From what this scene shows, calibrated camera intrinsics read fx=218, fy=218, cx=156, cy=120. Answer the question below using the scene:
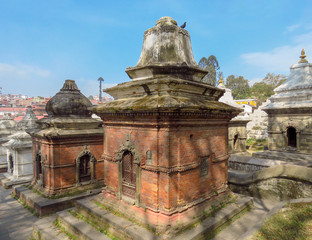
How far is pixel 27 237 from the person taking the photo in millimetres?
7992

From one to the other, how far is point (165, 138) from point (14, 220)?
8.16 metres

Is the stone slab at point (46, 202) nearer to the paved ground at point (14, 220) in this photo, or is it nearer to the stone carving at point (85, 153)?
the paved ground at point (14, 220)

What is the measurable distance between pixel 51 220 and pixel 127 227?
14.4 feet

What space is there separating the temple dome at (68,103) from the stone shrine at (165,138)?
12.9ft

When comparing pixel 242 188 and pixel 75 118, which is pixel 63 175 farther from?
pixel 242 188

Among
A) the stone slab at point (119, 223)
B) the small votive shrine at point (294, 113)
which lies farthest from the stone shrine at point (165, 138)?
the small votive shrine at point (294, 113)

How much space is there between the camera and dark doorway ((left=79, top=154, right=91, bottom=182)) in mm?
10766

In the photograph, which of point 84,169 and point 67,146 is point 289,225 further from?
point 67,146

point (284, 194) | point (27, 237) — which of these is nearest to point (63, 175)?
point (27, 237)

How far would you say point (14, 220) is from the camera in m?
9.27

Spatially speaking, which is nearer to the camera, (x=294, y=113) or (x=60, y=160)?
(x=60, y=160)

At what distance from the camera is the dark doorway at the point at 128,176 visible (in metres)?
6.62

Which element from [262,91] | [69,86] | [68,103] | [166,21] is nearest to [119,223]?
[166,21]

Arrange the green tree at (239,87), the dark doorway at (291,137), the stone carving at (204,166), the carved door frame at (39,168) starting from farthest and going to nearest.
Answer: the green tree at (239,87) → the dark doorway at (291,137) → the carved door frame at (39,168) → the stone carving at (204,166)
